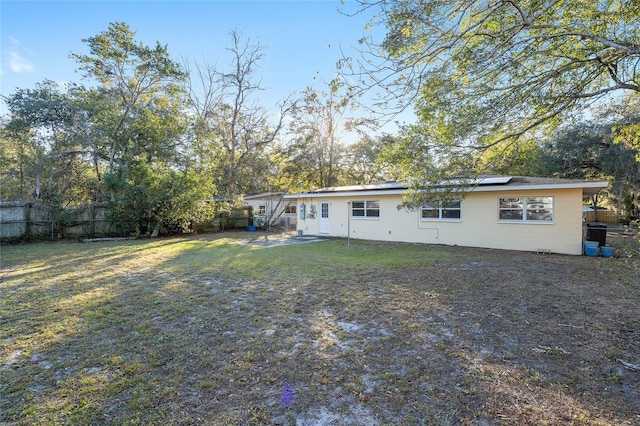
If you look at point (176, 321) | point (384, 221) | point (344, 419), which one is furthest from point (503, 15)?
point (384, 221)

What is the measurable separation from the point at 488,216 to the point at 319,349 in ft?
33.2

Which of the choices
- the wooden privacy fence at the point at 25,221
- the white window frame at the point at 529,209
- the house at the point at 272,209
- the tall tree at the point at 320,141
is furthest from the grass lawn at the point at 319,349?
the tall tree at the point at 320,141

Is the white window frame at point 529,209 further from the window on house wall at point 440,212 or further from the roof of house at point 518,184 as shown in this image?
the window on house wall at point 440,212

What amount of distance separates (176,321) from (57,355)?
1.20m

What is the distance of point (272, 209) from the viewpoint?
21.1 m

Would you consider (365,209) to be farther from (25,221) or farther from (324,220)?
(25,221)

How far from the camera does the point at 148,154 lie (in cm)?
1555

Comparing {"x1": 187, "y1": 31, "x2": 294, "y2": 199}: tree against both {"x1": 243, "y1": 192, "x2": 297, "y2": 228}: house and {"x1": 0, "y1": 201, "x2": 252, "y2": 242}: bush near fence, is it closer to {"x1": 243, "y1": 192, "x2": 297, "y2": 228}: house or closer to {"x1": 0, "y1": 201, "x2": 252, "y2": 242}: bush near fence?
{"x1": 243, "y1": 192, "x2": 297, "y2": 228}: house

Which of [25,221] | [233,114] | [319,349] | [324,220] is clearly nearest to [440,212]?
[324,220]

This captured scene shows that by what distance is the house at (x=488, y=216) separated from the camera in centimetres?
969

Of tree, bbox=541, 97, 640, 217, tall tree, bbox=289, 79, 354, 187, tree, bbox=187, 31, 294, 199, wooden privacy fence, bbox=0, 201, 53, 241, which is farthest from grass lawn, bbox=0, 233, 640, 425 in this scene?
tall tree, bbox=289, 79, 354, 187

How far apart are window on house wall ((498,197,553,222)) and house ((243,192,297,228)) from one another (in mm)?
12161

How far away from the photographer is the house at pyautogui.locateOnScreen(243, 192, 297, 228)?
63.7ft

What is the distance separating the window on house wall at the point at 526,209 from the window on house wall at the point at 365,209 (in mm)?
4900
